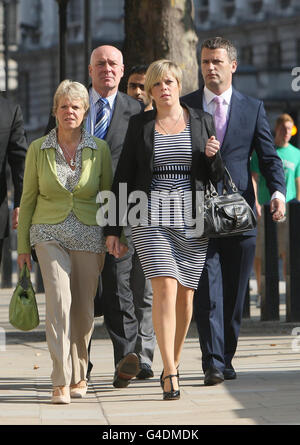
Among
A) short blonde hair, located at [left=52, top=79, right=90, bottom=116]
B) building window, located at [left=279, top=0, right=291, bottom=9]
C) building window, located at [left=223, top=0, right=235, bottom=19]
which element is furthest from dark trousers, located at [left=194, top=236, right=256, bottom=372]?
building window, located at [left=223, top=0, right=235, bottom=19]

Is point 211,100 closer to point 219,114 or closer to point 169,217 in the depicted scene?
point 219,114

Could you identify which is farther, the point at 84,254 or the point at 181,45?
the point at 181,45

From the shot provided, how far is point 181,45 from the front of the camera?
10734mm

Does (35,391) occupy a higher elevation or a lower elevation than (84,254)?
lower

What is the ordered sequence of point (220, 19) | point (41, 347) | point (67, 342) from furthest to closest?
point (220, 19) → point (41, 347) → point (67, 342)

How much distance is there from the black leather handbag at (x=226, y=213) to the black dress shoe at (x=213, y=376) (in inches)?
31.4

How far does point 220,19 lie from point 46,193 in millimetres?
49646

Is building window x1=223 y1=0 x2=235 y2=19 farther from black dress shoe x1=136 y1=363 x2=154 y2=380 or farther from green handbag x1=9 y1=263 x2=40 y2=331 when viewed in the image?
green handbag x1=9 y1=263 x2=40 y2=331

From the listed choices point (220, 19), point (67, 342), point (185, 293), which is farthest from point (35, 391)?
point (220, 19)

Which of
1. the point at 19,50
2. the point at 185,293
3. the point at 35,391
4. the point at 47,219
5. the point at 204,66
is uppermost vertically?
the point at 19,50

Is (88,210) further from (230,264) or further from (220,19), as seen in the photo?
(220,19)

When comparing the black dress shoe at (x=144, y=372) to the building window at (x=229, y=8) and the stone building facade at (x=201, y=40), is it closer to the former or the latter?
the stone building facade at (x=201, y=40)

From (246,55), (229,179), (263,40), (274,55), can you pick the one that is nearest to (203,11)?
(246,55)

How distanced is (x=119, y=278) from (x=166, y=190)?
2.33 ft
